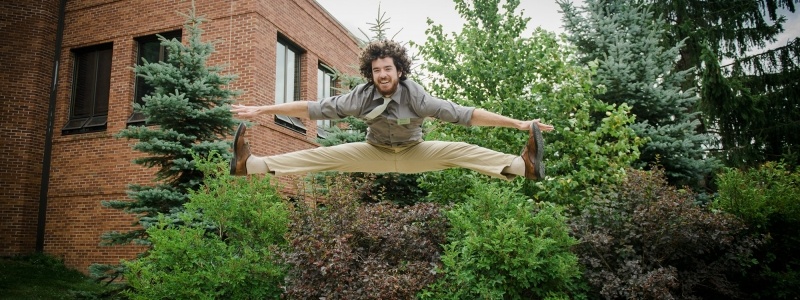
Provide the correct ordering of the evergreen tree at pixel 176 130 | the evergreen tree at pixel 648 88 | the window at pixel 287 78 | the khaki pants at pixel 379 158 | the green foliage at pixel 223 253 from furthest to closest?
1. the window at pixel 287 78
2. the evergreen tree at pixel 648 88
3. the evergreen tree at pixel 176 130
4. the green foliage at pixel 223 253
5. the khaki pants at pixel 379 158

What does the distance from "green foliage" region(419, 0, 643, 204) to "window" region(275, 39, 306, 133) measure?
483 centimetres

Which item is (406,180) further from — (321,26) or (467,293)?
(321,26)

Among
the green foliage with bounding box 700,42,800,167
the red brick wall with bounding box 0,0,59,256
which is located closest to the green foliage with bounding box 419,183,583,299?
the green foliage with bounding box 700,42,800,167

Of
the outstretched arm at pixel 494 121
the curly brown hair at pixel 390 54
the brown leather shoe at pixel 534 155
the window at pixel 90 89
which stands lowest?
the brown leather shoe at pixel 534 155

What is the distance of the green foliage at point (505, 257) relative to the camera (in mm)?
5980

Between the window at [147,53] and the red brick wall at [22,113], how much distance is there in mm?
Result: 2292

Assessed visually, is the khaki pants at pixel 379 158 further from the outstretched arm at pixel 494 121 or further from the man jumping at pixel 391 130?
the outstretched arm at pixel 494 121

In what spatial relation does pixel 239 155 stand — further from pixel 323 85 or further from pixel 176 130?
pixel 323 85

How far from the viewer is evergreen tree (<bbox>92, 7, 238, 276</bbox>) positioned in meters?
8.15

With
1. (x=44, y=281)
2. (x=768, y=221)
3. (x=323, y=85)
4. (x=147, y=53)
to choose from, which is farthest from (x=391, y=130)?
(x=323, y=85)

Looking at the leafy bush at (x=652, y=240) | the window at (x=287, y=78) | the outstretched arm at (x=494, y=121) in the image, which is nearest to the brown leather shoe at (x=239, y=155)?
the outstretched arm at (x=494, y=121)

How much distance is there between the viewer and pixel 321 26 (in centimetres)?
1473

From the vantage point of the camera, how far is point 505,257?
6008mm

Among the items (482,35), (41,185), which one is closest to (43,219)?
(41,185)
